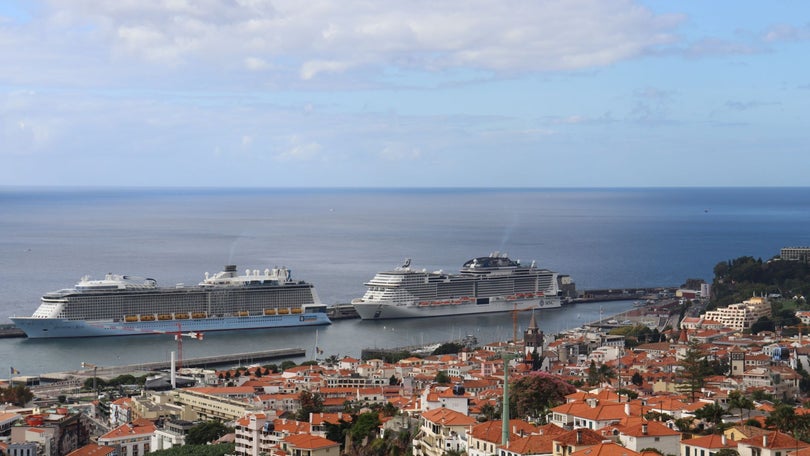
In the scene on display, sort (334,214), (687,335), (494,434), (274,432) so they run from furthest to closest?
(334,214) < (687,335) < (274,432) < (494,434)

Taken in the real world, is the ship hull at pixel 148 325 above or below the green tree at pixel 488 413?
below

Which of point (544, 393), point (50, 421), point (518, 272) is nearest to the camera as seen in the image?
point (544, 393)

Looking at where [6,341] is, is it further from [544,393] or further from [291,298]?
[544,393]

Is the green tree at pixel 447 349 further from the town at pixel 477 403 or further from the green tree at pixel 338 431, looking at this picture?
the green tree at pixel 338 431

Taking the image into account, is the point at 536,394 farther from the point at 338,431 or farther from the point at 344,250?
the point at 344,250

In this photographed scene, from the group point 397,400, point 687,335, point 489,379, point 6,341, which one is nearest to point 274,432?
point 397,400

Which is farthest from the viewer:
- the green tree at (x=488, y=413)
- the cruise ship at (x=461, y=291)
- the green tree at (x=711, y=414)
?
the cruise ship at (x=461, y=291)

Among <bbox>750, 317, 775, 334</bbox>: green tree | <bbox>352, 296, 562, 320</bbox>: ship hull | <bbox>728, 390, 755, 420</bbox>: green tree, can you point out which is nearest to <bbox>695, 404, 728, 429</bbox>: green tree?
<bbox>728, 390, 755, 420</bbox>: green tree

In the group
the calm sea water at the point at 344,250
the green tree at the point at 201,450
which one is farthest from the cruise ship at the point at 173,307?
the green tree at the point at 201,450
